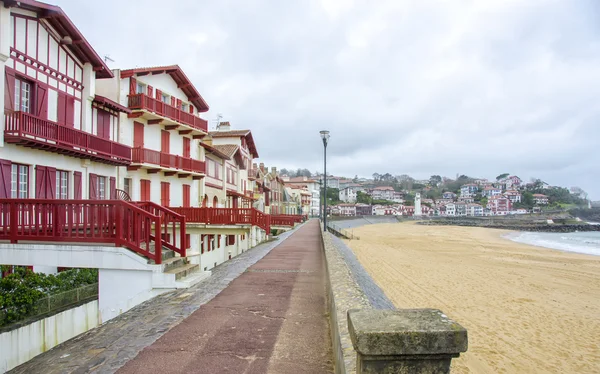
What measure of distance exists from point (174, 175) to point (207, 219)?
6673 mm

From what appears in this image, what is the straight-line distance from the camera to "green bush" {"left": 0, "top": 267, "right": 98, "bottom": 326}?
25.4 ft

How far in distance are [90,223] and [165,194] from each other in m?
16.7

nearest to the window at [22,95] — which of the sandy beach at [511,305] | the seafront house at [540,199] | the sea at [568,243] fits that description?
the sandy beach at [511,305]

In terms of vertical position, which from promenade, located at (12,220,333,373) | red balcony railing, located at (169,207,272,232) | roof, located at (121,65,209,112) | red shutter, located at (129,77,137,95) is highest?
roof, located at (121,65,209,112)

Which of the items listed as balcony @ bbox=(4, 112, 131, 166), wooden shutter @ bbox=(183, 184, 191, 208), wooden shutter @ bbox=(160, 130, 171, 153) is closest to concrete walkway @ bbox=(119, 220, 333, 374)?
balcony @ bbox=(4, 112, 131, 166)

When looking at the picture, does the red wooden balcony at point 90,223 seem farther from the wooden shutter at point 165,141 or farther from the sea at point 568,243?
the sea at point 568,243

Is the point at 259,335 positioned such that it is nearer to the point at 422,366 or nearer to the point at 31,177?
the point at 422,366

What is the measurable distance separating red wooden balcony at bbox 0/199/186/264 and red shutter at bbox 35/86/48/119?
6.60 metres

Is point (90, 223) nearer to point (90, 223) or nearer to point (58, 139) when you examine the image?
point (90, 223)

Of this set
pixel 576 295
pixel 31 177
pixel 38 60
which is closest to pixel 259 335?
pixel 31 177

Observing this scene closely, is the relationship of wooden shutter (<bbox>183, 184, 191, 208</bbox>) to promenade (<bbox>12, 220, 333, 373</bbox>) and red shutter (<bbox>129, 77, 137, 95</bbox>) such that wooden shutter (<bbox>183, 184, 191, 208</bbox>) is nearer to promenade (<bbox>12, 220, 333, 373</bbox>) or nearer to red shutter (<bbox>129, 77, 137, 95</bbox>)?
red shutter (<bbox>129, 77, 137, 95</bbox>)

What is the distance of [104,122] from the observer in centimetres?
1914

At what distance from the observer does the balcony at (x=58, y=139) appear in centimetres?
1283

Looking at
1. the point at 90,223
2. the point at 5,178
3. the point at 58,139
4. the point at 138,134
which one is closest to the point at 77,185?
the point at 58,139
